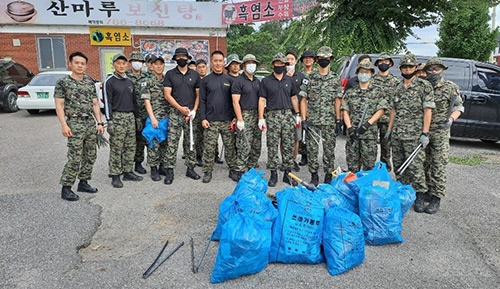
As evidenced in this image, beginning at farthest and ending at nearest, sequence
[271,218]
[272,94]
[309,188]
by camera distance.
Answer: [272,94]
[309,188]
[271,218]

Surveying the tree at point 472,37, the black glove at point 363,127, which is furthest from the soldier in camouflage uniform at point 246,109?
the tree at point 472,37

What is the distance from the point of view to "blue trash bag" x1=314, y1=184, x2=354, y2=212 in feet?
10.2

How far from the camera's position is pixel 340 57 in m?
9.97

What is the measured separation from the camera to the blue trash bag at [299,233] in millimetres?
2877

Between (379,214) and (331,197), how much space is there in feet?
1.45

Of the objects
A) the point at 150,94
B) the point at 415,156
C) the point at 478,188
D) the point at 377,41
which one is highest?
the point at 377,41

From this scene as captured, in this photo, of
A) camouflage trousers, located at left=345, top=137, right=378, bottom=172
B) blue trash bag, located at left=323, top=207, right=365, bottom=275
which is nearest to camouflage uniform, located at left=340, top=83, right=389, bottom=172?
camouflage trousers, located at left=345, top=137, right=378, bottom=172

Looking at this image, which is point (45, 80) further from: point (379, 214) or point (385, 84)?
point (379, 214)

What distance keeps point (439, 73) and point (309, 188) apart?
2068 millimetres

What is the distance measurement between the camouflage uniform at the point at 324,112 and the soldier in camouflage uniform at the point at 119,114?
7.82ft

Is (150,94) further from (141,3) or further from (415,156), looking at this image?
(141,3)

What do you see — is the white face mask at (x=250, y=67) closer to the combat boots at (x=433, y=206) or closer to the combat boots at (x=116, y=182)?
the combat boots at (x=116, y=182)

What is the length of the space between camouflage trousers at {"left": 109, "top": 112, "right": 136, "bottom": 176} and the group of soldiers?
0.01 metres

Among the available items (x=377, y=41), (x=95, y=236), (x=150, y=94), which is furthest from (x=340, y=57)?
(x=95, y=236)
